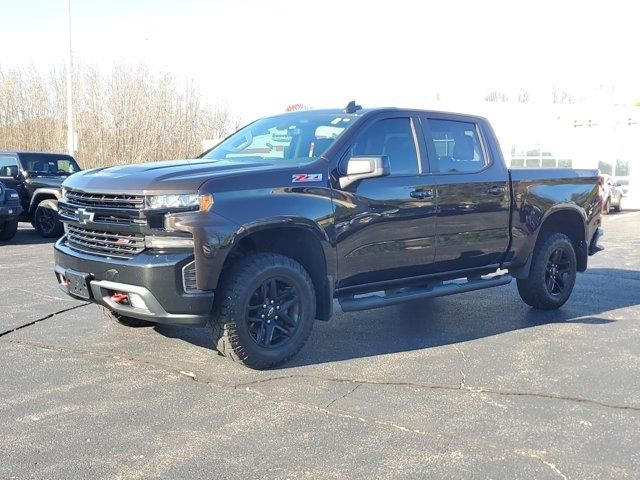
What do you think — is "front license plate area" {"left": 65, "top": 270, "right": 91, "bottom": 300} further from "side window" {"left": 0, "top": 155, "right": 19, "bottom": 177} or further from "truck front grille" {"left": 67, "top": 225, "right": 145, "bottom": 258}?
"side window" {"left": 0, "top": 155, "right": 19, "bottom": 177}

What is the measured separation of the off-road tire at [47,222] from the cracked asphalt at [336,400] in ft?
22.5

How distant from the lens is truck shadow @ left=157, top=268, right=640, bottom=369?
558cm

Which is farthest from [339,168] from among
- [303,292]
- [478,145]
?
[478,145]

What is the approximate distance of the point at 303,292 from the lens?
4977 millimetres

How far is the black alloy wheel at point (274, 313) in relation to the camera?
484 cm

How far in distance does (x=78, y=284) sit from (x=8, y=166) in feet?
32.6

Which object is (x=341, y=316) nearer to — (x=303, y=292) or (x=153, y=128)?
(x=303, y=292)

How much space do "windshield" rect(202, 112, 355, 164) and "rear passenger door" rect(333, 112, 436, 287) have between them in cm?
24

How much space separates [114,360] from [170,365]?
0.45 m

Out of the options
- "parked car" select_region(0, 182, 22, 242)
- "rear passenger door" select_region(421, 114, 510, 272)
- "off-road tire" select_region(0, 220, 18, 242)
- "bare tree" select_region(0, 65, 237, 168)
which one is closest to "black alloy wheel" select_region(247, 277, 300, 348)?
"rear passenger door" select_region(421, 114, 510, 272)

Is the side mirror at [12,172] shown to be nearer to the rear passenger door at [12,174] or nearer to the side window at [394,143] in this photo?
the rear passenger door at [12,174]

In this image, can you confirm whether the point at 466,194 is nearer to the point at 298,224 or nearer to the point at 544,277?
the point at 544,277

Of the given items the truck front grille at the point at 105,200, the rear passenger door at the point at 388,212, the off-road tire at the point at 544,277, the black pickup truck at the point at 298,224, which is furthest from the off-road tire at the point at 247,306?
the off-road tire at the point at 544,277

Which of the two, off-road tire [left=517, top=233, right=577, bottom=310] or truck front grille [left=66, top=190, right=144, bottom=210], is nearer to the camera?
truck front grille [left=66, top=190, right=144, bottom=210]
